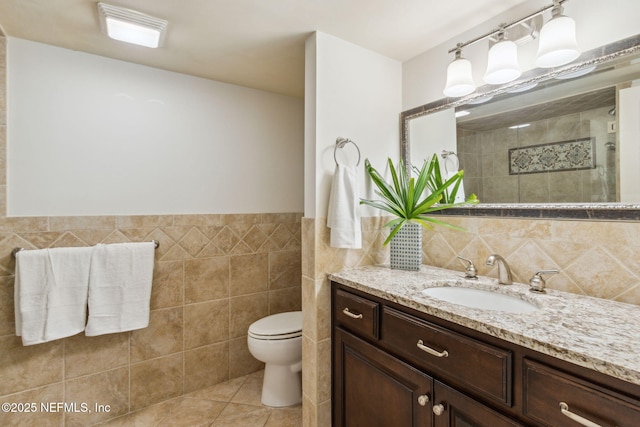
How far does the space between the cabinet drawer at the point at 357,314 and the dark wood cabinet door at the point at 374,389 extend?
0.17 feet

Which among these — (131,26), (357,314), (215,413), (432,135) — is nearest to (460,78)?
(432,135)

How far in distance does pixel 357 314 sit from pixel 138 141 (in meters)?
1.72

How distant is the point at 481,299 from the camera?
1.34m

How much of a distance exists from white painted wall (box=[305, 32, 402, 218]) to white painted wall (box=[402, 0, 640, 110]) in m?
0.14

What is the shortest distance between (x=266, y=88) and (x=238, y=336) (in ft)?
6.24

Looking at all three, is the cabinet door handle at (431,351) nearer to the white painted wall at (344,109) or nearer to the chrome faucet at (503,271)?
Answer: the chrome faucet at (503,271)

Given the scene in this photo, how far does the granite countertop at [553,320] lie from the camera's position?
0.71m

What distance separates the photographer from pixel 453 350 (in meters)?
0.99

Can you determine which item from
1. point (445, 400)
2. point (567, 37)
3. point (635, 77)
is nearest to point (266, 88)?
point (567, 37)

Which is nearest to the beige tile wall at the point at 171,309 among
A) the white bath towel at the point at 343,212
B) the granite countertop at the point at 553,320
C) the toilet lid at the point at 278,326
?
the toilet lid at the point at 278,326

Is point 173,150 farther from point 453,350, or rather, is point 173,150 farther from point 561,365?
point 561,365

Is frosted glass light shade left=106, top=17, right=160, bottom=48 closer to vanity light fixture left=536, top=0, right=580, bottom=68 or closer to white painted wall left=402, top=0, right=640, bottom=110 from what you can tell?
white painted wall left=402, top=0, right=640, bottom=110

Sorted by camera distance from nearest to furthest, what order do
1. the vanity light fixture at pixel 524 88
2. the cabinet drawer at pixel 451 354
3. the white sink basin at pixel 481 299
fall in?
the cabinet drawer at pixel 451 354, the white sink basin at pixel 481 299, the vanity light fixture at pixel 524 88

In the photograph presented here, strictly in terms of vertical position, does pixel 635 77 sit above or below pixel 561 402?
above
